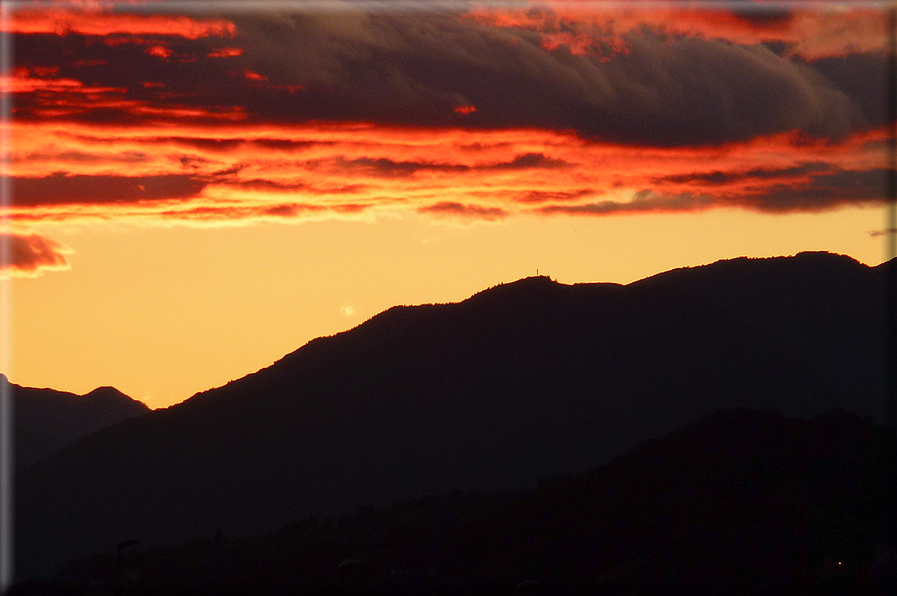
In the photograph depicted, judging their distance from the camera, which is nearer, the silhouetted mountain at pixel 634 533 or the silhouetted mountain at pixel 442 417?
the silhouetted mountain at pixel 634 533

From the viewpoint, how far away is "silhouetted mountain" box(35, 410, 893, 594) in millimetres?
83812

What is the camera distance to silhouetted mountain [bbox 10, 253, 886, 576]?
162875mm

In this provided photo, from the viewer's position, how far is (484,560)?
106 m

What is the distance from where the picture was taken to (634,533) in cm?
9931

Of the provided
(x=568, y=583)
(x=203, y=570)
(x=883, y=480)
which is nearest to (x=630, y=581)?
(x=568, y=583)

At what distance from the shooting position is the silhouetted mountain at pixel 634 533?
3300 inches

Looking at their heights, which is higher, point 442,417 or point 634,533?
point 442,417

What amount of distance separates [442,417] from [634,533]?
271 ft

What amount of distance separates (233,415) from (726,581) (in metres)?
129

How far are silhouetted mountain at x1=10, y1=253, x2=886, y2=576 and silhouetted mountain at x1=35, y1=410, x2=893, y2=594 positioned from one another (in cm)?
2623

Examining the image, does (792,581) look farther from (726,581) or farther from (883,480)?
(883,480)

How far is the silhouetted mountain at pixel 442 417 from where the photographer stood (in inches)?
6412

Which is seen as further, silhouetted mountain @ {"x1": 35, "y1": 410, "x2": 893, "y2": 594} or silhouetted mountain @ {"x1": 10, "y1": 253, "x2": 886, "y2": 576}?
silhouetted mountain @ {"x1": 10, "y1": 253, "x2": 886, "y2": 576}

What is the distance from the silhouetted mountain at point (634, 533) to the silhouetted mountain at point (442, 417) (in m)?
26.2
